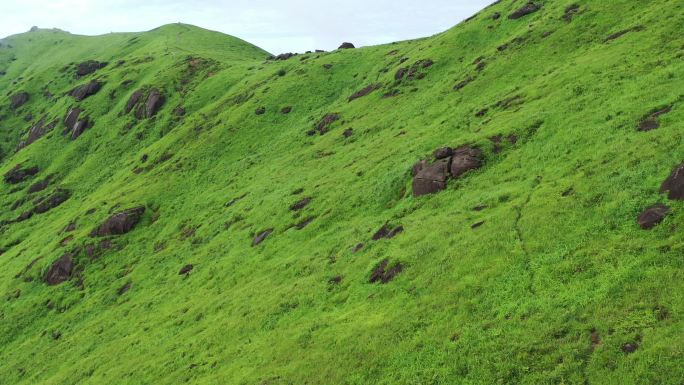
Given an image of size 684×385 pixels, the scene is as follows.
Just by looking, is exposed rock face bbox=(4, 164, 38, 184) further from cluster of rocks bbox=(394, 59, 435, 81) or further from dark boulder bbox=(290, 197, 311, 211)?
dark boulder bbox=(290, 197, 311, 211)

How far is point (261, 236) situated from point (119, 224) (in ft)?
128

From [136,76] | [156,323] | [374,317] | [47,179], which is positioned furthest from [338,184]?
[136,76]

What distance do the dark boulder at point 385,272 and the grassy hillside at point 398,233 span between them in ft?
0.69

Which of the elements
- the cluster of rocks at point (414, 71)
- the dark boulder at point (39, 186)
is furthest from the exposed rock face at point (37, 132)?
the cluster of rocks at point (414, 71)

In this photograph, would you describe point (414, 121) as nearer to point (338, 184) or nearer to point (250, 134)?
point (338, 184)

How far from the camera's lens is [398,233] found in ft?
132

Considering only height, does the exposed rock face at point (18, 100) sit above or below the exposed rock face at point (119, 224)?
above

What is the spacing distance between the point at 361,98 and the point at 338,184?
1660 inches

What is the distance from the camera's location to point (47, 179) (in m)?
128

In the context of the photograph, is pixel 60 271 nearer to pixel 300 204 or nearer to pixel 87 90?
pixel 300 204

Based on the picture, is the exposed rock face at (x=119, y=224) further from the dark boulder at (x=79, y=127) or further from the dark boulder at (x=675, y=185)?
the dark boulder at (x=675, y=185)

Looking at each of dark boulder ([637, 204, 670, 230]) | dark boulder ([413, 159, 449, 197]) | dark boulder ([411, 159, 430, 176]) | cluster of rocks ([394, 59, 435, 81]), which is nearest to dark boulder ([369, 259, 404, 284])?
dark boulder ([413, 159, 449, 197])

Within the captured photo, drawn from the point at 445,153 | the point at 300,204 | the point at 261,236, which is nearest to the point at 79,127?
the point at 261,236

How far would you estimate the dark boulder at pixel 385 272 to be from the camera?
112 ft
